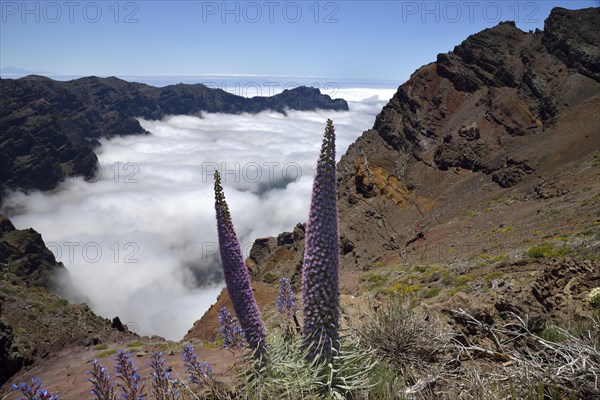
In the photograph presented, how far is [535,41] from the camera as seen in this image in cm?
7512

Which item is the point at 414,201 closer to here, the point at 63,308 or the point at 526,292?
the point at 63,308

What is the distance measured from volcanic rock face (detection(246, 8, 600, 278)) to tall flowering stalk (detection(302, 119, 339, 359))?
43.5m

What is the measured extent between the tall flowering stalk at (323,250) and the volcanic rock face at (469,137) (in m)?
43.5

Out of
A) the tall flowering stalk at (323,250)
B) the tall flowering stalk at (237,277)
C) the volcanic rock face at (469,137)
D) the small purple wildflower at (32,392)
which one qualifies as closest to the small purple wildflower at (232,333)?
the tall flowering stalk at (237,277)

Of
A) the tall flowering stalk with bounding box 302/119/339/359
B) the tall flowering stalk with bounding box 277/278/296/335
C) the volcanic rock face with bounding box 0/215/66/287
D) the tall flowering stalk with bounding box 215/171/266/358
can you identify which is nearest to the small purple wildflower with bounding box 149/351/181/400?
the tall flowering stalk with bounding box 215/171/266/358

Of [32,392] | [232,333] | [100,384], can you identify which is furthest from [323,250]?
[32,392]

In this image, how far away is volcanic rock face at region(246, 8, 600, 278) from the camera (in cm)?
5553

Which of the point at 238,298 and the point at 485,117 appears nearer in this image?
the point at 238,298

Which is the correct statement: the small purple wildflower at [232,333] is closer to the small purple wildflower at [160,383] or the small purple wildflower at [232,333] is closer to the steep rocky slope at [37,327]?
the small purple wildflower at [160,383]

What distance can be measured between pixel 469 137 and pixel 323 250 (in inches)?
2766

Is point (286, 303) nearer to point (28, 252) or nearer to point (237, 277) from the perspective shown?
point (237, 277)

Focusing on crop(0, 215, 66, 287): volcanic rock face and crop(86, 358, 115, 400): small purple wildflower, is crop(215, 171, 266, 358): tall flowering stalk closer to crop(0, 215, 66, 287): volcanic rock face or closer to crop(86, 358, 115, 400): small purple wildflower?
crop(86, 358, 115, 400): small purple wildflower

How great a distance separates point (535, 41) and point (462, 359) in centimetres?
8601

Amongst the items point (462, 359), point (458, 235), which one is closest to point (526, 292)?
point (462, 359)
